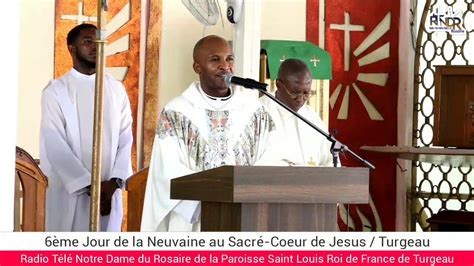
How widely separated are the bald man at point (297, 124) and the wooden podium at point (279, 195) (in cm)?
178

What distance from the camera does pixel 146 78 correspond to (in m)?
7.52

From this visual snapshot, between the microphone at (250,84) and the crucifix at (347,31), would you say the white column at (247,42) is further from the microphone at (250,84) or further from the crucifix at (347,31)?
the microphone at (250,84)

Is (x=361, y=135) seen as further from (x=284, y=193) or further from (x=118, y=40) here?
(x=284, y=193)

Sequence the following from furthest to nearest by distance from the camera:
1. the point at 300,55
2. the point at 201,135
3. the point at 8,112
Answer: the point at 300,55 < the point at 201,135 < the point at 8,112

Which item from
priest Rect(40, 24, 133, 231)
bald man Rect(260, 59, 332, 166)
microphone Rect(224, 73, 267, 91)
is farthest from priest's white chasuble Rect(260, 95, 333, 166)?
microphone Rect(224, 73, 267, 91)

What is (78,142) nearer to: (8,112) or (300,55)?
(300,55)

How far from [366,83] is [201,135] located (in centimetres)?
385

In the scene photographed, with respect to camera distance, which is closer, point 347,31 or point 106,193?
point 106,193

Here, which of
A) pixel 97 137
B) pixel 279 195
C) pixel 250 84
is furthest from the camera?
pixel 97 137

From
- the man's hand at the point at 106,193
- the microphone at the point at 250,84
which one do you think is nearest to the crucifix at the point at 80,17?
the man's hand at the point at 106,193

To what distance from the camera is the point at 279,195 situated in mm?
3504

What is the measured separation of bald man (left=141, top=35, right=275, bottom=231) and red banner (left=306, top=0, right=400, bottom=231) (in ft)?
11.4

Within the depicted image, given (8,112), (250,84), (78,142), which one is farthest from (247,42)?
(8,112)

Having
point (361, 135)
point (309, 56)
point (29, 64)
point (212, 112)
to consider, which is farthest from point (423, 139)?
point (212, 112)
